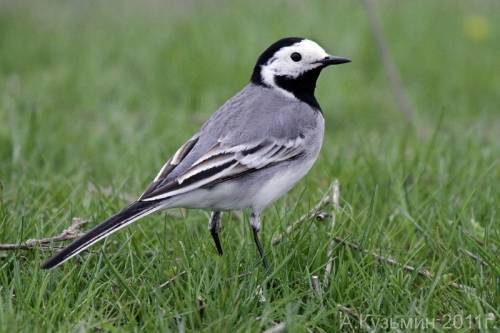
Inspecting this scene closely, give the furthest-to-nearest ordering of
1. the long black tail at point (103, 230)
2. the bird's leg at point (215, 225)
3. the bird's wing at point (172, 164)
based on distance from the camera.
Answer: the bird's leg at point (215, 225) < the bird's wing at point (172, 164) < the long black tail at point (103, 230)

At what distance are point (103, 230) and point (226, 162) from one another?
0.90 meters

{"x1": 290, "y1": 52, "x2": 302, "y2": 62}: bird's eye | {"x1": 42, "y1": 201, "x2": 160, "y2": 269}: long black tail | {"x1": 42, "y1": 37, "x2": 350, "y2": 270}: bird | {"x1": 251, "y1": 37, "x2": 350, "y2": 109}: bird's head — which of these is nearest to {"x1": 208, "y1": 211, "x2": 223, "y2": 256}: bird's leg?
{"x1": 42, "y1": 37, "x2": 350, "y2": 270}: bird

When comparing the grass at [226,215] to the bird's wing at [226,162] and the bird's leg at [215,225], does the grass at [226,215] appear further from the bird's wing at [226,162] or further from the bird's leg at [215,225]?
the bird's wing at [226,162]

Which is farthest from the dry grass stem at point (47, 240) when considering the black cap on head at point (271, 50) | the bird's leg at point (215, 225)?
the black cap on head at point (271, 50)

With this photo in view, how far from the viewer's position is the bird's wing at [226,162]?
4430mm

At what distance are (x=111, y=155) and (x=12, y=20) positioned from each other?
18.0 feet

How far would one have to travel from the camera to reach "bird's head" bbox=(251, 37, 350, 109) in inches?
206

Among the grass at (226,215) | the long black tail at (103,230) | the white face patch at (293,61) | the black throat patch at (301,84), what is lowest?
the grass at (226,215)

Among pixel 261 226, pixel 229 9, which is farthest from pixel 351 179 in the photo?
pixel 229 9

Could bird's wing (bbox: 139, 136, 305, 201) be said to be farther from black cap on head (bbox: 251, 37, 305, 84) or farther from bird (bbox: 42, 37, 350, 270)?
black cap on head (bbox: 251, 37, 305, 84)

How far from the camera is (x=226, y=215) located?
5.52 metres

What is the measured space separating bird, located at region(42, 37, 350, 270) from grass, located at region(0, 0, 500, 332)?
0.29 metres

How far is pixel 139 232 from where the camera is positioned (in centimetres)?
505

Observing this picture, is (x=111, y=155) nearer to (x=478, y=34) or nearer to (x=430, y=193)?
(x=430, y=193)
